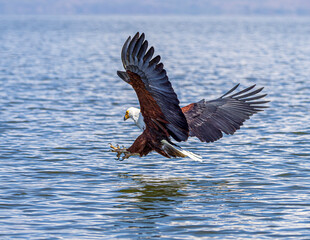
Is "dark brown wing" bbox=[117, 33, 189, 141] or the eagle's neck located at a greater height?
"dark brown wing" bbox=[117, 33, 189, 141]

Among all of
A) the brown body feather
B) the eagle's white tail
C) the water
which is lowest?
the water

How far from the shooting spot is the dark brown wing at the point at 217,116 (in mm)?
10555

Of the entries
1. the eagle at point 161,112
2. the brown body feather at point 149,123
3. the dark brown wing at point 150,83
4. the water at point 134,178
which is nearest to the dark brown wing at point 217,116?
the eagle at point 161,112

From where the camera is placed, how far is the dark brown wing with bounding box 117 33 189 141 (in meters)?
8.34

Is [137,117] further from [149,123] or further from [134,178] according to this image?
[134,178]

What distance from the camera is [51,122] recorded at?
15172mm

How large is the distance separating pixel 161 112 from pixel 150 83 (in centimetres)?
75

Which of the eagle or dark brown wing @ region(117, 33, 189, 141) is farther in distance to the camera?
the eagle

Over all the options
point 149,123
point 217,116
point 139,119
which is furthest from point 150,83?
point 217,116

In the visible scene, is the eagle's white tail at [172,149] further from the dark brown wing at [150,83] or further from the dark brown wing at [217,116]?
the dark brown wing at [217,116]

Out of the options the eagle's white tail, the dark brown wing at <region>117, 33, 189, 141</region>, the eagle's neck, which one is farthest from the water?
the dark brown wing at <region>117, 33, 189, 141</region>

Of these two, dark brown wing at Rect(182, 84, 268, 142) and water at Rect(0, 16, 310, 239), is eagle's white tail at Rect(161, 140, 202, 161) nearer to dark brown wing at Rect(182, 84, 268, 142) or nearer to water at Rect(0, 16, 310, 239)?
water at Rect(0, 16, 310, 239)

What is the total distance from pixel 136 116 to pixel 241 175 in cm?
184

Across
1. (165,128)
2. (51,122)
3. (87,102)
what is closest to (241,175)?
(165,128)
